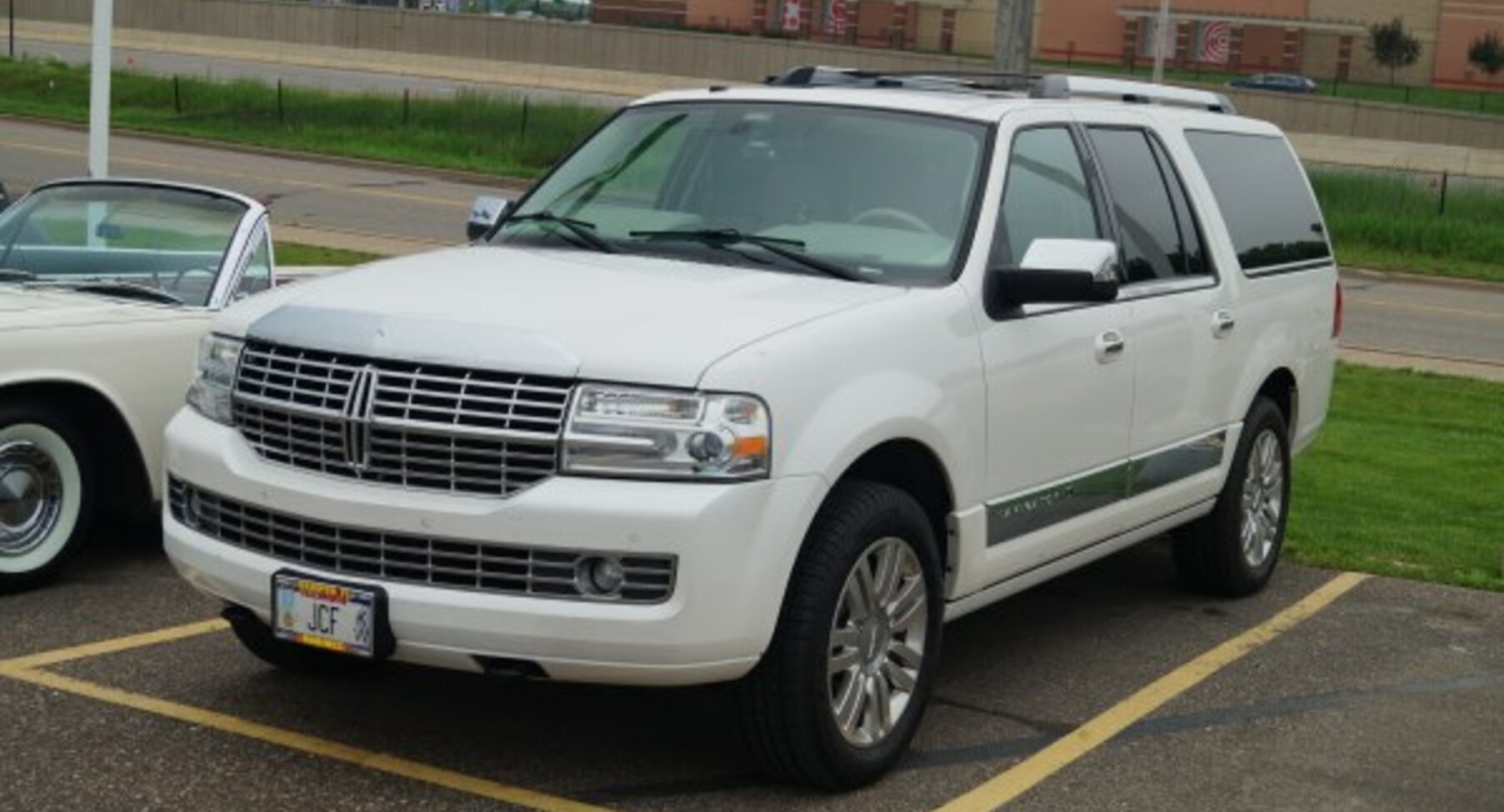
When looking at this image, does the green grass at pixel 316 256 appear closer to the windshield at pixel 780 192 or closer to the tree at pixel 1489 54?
the windshield at pixel 780 192

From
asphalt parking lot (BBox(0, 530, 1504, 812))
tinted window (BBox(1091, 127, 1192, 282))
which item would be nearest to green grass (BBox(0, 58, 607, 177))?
tinted window (BBox(1091, 127, 1192, 282))

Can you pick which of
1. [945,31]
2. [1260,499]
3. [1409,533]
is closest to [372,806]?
[1260,499]

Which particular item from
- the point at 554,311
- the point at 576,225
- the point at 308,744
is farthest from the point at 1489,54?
the point at 308,744

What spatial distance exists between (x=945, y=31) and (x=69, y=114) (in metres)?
60.4

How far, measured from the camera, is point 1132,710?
645 centimetres

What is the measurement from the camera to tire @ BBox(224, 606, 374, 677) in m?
6.14

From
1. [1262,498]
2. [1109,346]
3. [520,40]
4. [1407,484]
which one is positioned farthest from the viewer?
[520,40]

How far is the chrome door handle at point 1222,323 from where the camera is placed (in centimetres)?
755

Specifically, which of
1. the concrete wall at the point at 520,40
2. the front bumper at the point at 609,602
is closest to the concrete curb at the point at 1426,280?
the front bumper at the point at 609,602

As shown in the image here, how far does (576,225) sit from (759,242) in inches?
26.5

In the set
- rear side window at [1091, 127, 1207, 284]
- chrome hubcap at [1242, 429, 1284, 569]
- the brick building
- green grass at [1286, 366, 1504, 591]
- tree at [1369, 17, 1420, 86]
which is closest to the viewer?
rear side window at [1091, 127, 1207, 284]

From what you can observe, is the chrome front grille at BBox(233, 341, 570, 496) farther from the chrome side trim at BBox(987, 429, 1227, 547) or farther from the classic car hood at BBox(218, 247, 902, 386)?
the chrome side trim at BBox(987, 429, 1227, 547)

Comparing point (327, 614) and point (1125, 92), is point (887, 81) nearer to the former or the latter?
point (1125, 92)

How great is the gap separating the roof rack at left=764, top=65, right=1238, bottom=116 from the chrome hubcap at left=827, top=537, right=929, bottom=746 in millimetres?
2176
